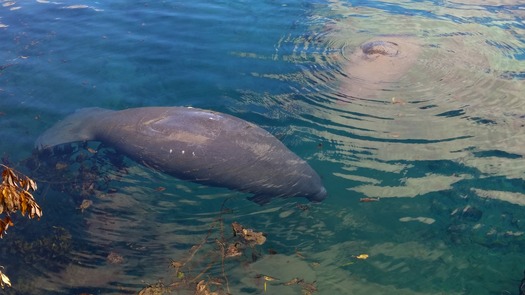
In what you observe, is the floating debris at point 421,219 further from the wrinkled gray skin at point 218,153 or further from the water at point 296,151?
the wrinkled gray skin at point 218,153

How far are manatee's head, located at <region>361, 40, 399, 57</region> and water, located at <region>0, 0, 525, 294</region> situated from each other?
260 mm

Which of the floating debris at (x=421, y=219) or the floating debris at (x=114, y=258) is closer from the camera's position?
the floating debris at (x=114, y=258)

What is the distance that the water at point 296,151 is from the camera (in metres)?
6.09

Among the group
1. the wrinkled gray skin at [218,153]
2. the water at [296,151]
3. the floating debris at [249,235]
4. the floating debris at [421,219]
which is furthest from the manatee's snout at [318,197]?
the floating debris at [421,219]

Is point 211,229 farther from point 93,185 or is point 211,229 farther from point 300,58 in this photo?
point 300,58

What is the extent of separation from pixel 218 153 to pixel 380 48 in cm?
507

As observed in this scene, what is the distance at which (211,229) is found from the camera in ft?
21.4

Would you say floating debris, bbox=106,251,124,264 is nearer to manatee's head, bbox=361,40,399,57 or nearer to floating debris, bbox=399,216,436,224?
floating debris, bbox=399,216,436,224

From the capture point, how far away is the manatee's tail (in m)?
7.79

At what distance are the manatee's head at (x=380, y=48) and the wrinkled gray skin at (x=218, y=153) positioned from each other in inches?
157

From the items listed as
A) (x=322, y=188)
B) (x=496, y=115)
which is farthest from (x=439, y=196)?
(x=496, y=115)

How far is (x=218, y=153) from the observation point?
22.1ft

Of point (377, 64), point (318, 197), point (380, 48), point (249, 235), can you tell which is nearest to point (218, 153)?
point (249, 235)

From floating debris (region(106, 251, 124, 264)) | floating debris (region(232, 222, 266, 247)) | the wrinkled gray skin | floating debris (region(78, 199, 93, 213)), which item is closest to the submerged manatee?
the wrinkled gray skin
